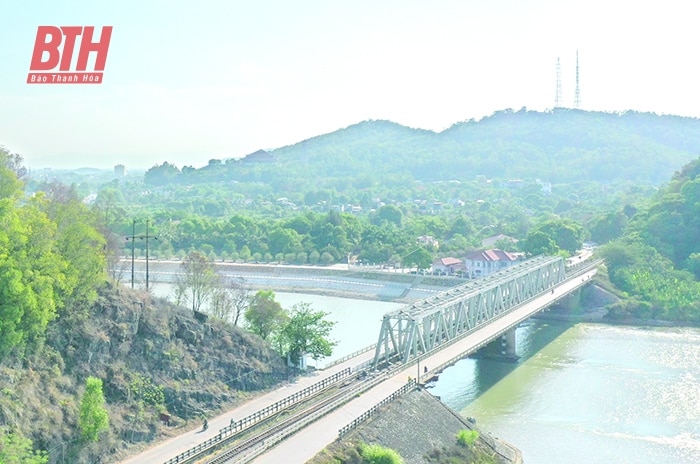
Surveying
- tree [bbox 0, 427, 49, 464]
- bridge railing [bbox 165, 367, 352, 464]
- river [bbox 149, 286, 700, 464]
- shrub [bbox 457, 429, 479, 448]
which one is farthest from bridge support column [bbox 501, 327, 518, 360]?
tree [bbox 0, 427, 49, 464]

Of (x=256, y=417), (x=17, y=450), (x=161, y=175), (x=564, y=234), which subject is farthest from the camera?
(x=161, y=175)

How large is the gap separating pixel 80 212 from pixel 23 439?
11.0 m

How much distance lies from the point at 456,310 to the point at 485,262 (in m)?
27.8

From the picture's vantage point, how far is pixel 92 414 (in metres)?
22.2

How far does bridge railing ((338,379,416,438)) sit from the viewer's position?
23355 mm

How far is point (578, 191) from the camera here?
6029 inches

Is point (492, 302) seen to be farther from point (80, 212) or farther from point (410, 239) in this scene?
point (410, 239)

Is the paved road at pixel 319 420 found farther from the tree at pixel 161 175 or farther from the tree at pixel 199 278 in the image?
the tree at pixel 161 175

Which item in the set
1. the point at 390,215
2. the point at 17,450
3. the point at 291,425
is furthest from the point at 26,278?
the point at 390,215

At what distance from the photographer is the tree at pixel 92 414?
72.2ft

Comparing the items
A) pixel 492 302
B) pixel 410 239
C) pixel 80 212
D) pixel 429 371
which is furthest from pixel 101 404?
pixel 410 239

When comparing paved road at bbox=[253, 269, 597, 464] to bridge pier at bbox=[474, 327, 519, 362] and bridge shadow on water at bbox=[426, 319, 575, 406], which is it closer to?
bridge pier at bbox=[474, 327, 519, 362]

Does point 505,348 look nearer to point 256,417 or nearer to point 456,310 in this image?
point 456,310

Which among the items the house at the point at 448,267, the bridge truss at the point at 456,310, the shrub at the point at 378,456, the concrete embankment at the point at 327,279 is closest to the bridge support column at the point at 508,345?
the bridge truss at the point at 456,310
